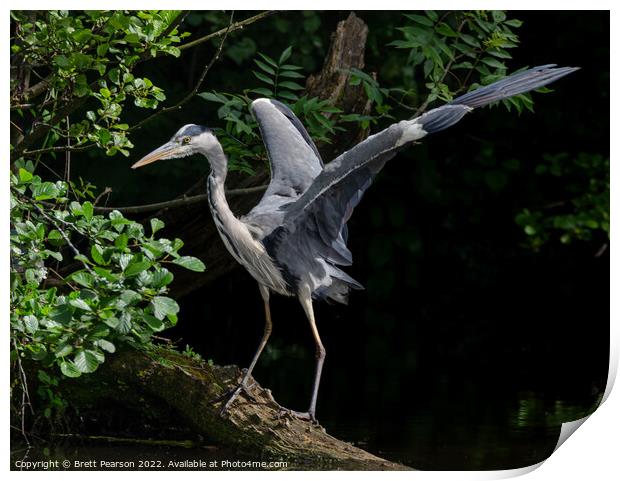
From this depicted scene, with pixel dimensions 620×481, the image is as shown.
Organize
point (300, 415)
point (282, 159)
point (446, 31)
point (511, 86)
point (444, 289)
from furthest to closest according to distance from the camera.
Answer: point (444, 289), point (446, 31), point (282, 159), point (300, 415), point (511, 86)

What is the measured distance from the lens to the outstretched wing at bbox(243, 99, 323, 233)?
3.59 m

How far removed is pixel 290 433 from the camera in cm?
347

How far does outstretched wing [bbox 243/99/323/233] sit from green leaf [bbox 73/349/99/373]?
2.26 feet

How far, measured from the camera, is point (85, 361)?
3.18 metres

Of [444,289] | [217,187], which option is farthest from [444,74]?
[444,289]

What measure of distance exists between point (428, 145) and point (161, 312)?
296 centimetres

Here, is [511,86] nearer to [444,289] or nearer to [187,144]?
[187,144]

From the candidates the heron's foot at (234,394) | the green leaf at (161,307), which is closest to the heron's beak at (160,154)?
the green leaf at (161,307)

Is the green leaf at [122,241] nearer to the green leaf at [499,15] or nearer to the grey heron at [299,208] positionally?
the grey heron at [299,208]

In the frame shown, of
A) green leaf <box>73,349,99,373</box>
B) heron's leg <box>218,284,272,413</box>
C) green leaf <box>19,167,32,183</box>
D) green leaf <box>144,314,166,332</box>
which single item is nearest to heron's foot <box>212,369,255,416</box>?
heron's leg <box>218,284,272,413</box>

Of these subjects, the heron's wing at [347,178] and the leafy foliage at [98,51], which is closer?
the heron's wing at [347,178]

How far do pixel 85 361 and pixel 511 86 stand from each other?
1508mm

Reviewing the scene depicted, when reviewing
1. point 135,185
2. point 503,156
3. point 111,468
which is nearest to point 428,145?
point 503,156

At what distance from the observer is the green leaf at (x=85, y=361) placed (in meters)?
3.18
